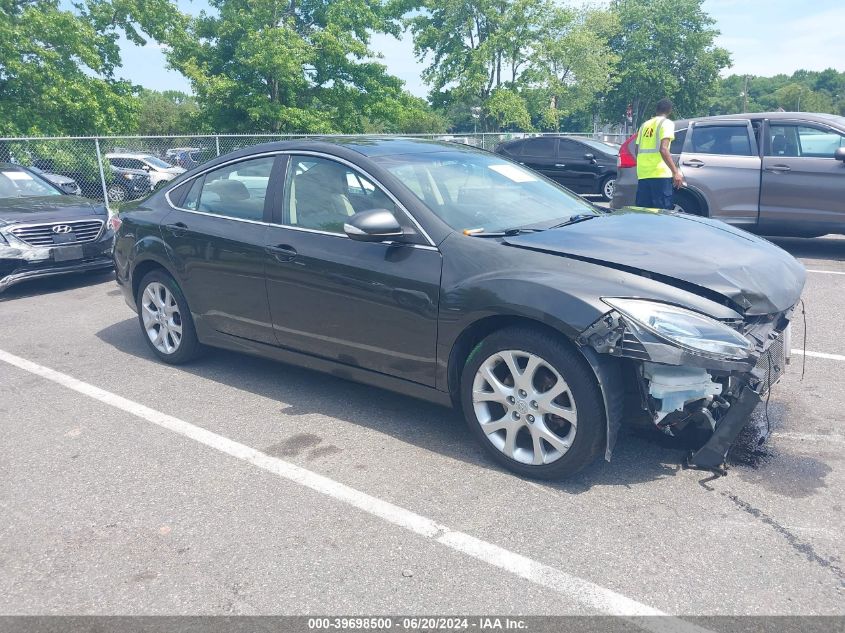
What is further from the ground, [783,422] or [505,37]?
[505,37]

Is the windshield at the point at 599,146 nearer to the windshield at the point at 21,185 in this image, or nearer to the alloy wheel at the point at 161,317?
the windshield at the point at 21,185

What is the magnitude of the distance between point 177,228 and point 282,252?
1.20 m

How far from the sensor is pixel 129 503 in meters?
3.40

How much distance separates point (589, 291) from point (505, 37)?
35.5m

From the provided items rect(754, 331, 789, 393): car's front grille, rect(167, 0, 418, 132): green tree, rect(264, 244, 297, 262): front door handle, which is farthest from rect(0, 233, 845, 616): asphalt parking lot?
Result: rect(167, 0, 418, 132): green tree

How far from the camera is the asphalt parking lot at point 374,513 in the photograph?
8.68ft

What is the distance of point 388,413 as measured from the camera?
440 cm

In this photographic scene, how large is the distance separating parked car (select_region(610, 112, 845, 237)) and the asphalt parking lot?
4.62 m

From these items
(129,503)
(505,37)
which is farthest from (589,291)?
(505,37)

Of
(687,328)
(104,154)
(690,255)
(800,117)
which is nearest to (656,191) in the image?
(800,117)

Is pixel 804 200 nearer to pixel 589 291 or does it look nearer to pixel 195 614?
pixel 589 291

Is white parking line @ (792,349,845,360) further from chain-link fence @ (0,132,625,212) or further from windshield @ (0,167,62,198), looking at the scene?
windshield @ (0,167,62,198)

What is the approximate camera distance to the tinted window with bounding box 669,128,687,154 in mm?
9455

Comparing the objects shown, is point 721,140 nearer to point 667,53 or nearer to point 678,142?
point 678,142
